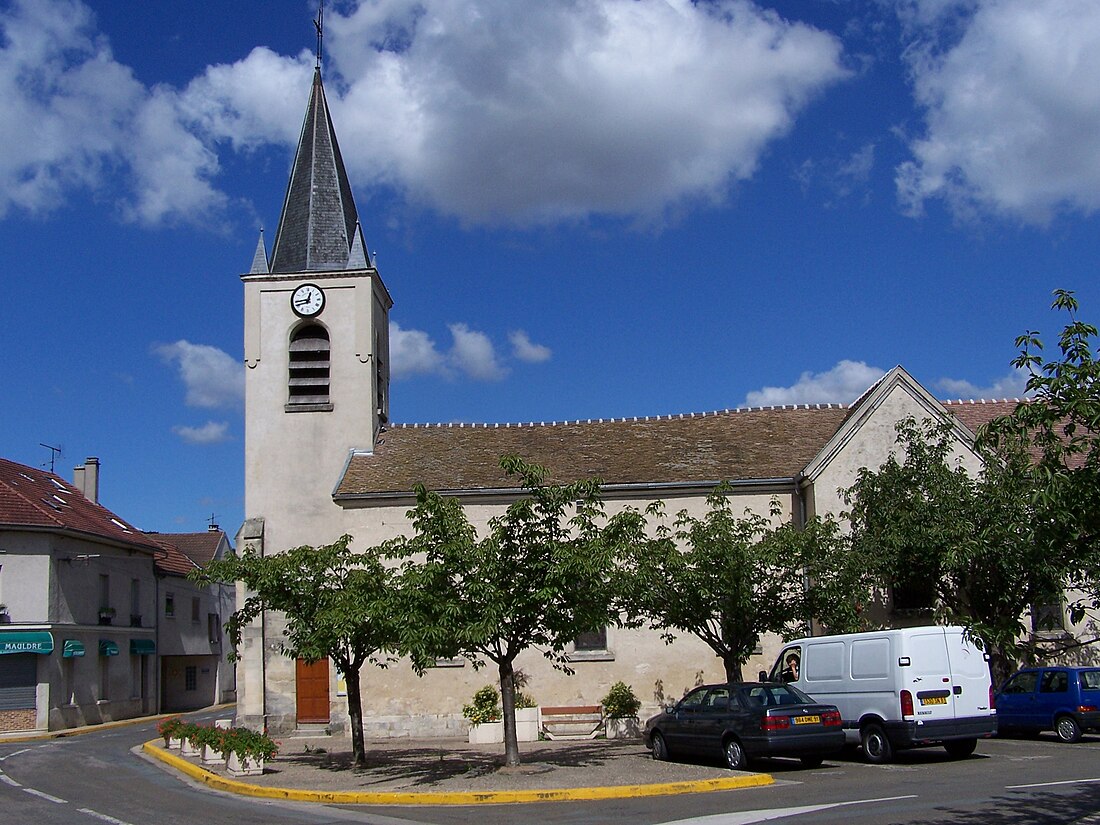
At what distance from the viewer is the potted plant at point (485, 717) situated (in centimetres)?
2308

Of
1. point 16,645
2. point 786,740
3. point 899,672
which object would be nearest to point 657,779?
point 786,740

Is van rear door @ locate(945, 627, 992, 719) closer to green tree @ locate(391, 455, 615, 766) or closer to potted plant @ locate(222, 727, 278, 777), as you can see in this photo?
green tree @ locate(391, 455, 615, 766)

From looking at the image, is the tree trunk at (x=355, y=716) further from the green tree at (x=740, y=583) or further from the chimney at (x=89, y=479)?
the chimney at (x=89, y=479)

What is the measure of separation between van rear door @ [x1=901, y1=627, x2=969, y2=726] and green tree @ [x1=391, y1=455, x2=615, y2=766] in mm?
5065

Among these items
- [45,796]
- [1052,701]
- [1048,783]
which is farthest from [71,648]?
[1048,783]

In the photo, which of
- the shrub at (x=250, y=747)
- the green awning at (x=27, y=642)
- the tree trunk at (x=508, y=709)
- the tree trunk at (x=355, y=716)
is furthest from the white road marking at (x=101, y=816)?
the green awning at (x=27, y=642)

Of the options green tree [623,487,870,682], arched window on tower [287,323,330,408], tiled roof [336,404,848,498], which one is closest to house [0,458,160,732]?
arched window on tower [287,323,330,408]

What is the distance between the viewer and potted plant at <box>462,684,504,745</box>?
23.1 meters

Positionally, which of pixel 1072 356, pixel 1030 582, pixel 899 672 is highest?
pixel 1072 356

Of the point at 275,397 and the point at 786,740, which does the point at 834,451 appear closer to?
the point at 786,740

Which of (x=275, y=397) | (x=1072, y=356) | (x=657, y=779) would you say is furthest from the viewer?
(x=275, y=397)

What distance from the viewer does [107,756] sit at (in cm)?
2398

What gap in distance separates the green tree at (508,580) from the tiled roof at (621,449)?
9.21 meters

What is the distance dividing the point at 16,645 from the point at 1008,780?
28395mm
